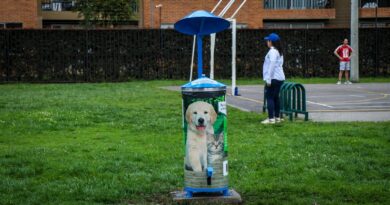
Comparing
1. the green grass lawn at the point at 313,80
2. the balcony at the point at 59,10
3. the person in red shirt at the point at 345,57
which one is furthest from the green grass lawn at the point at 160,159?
the balcony at the point at 59,10

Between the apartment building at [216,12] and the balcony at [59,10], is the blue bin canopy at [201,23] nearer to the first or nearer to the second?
the apartment building at [216,12]

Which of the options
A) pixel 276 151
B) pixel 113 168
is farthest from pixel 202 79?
pixel 276 151

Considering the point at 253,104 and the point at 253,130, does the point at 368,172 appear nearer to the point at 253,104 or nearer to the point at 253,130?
the point at 253,130

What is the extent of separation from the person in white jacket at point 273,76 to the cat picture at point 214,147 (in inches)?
274

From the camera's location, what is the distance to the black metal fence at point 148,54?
32.8 meters

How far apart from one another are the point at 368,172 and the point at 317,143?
8.17 ft

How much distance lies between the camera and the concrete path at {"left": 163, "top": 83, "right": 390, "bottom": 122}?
16.4 meters

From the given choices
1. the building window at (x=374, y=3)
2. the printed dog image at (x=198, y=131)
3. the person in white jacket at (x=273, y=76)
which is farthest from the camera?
the building window at (x=374, y=3)

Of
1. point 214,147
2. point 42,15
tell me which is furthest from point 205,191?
point 42,15

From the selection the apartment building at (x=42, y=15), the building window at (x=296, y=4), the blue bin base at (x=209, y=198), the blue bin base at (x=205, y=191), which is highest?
the building window at (x=296, y=4)

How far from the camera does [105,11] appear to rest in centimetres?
4406

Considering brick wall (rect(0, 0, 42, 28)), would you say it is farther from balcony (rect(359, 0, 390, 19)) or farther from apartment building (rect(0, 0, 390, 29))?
balcony (rect(359, 0, 390, 19))

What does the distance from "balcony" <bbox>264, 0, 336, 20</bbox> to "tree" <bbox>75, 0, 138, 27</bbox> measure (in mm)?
9507

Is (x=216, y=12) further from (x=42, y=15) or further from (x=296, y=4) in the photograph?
(x=42, y=15)
